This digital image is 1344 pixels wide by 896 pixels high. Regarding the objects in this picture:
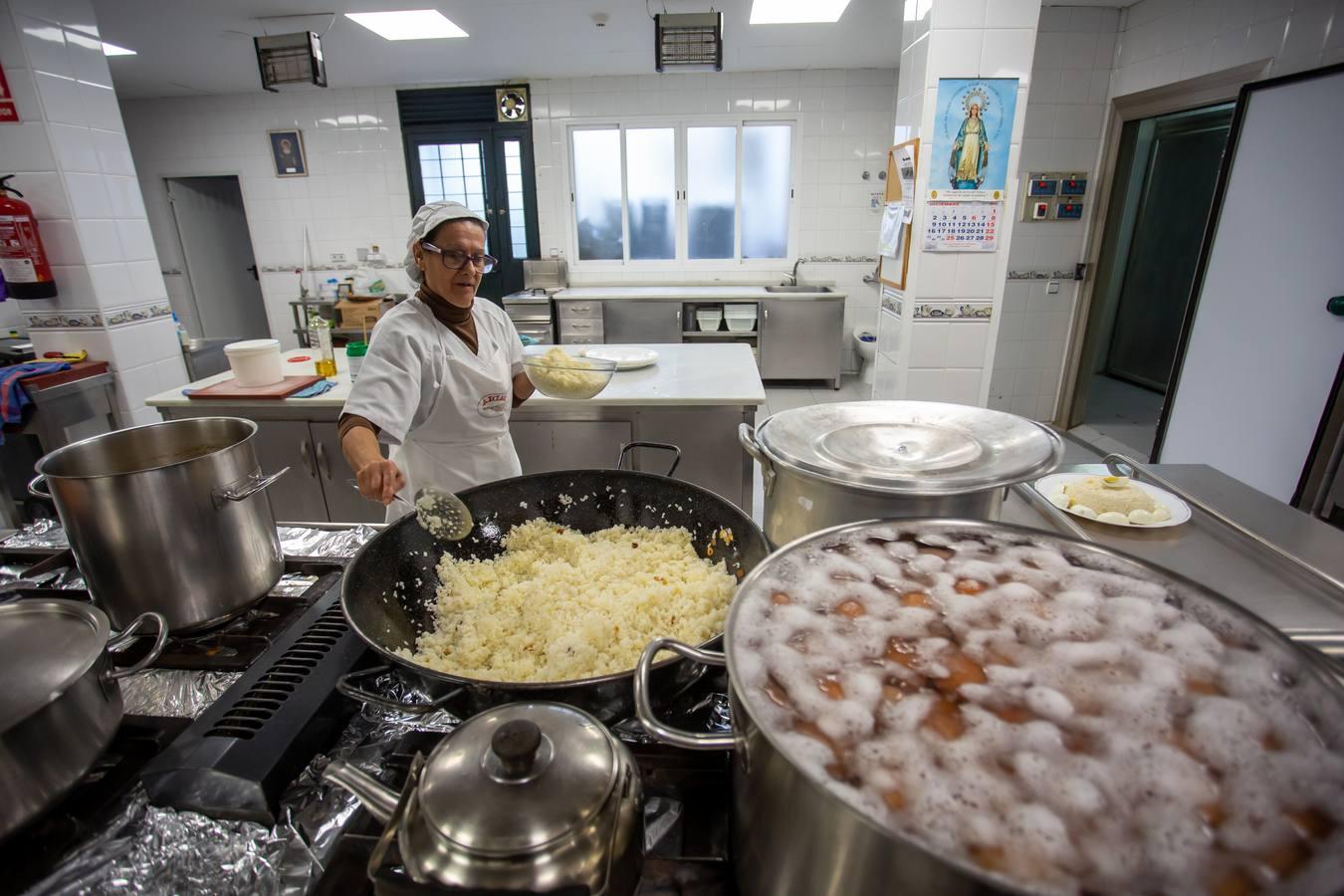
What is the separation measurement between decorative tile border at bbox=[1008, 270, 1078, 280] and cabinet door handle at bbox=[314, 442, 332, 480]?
4.55m

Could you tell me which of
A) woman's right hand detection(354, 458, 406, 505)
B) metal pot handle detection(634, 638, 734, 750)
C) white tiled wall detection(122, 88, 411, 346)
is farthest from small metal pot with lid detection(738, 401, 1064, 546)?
white tiled wall detection(122, 88, 411, 346)

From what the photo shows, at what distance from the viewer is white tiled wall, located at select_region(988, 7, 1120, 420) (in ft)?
13.2

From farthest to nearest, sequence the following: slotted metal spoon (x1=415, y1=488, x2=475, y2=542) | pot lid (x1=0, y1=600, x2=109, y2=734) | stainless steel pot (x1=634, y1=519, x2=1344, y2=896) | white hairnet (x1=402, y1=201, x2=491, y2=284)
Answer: white hairnet (x1=402, y1=201, x2=491, y2=284), slotted metal spoon (x1=415, y1=488, x2=475, y2=542), pot lid (x1=0, y1=600, x2=109, y2=734), stainless steel pot (x1=634, y1=519, x2=1344, y2=896)

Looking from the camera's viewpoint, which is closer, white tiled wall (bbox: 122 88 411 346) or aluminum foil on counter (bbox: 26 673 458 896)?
aluminum foil on counter (bbox: 26 673 458 896)

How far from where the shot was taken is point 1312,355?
2756mm

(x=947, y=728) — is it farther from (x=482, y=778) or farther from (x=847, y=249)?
(x=847, y=249)

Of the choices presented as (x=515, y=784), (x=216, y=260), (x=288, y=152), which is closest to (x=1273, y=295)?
(x=515, y=784)

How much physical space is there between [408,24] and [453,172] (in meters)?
2.12

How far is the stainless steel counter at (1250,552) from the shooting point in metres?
1.05

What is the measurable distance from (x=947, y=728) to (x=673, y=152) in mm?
6438

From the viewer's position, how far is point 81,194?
321 cm

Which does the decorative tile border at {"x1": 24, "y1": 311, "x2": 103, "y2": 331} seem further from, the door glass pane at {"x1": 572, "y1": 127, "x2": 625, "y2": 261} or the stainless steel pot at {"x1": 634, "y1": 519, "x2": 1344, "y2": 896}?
the stainless steel pot at {"x1": 634, "y1": 519, "x2": 1344, "y2": 896}

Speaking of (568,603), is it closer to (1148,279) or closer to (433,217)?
(433,217)

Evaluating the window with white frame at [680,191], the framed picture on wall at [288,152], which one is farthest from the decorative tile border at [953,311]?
the framed picture on wall at [288,152]
